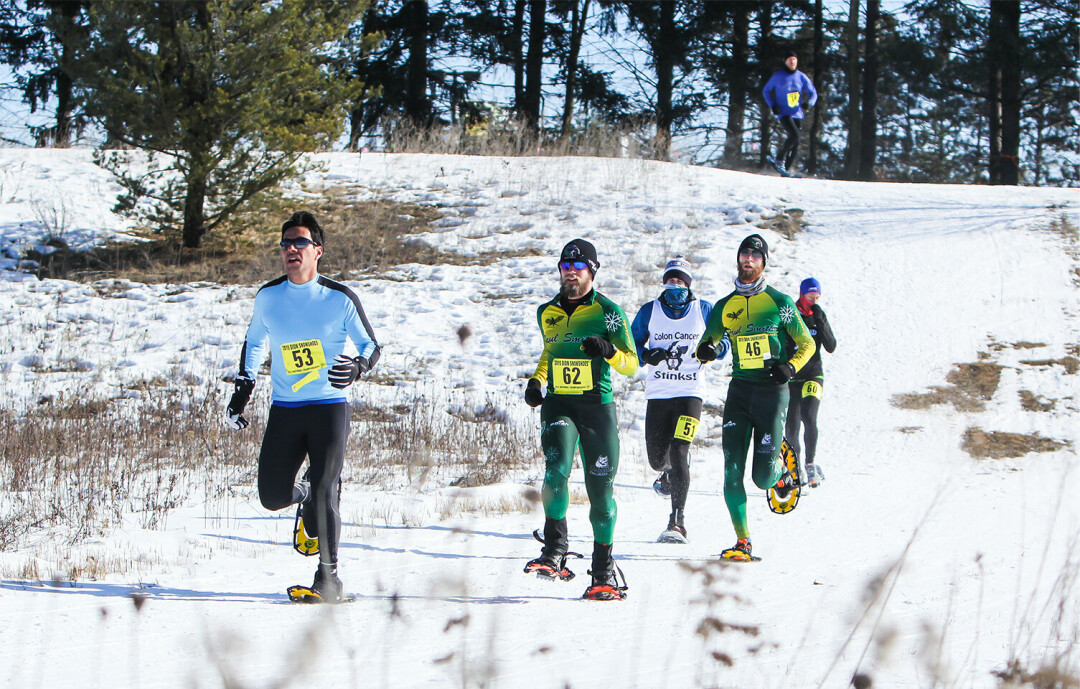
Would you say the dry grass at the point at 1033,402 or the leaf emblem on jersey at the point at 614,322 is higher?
the leaf emblem on jersey at the point at 614,322

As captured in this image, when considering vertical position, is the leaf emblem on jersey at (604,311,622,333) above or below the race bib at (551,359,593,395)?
above

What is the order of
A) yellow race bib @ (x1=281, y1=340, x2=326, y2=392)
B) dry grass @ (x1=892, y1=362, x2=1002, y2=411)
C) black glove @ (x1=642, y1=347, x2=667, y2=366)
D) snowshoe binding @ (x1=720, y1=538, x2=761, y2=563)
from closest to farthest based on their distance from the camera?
yellow race bib @ (x1=281, y1=340, x2=326, y2=392) < snowshoe binding @ (x1=720, y1=538, x2=761, y2=563) < black glove @ (x1=642, y1=347, x2=667, y2=366) < dry grass @ (x1=892, y1=362, x2=1002, y2=411)

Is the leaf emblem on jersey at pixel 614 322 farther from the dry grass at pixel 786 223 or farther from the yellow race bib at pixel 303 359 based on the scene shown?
the dry grass at pixel 786 223

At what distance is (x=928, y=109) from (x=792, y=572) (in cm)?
3432

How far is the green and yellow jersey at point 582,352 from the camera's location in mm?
5422

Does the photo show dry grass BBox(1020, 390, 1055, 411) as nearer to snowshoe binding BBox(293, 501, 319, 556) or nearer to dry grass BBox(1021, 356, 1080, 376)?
dry grass BBox(1021, 356, 1080, 376)

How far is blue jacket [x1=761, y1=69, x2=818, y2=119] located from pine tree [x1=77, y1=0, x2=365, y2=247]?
8.04 metres

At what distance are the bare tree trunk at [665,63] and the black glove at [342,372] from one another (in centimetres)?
2461

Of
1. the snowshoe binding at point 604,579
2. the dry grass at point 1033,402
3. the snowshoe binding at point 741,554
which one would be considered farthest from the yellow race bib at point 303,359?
the dry grass at point 1033,402

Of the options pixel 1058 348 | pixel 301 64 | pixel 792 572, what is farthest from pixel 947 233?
pixel 792 572

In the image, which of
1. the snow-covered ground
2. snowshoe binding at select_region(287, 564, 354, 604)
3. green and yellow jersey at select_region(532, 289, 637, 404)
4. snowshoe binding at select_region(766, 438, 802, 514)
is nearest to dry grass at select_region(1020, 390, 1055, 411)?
the snow-covered ground

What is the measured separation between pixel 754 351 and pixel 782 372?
33 cm

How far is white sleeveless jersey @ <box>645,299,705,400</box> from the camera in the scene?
7102mm

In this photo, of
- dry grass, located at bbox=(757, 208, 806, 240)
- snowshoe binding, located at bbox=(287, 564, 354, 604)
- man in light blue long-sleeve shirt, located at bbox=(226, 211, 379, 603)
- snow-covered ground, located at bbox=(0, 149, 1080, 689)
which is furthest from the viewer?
dry grass, located at bbox=(757, 208, 806, 240)
